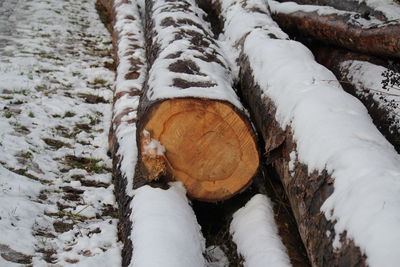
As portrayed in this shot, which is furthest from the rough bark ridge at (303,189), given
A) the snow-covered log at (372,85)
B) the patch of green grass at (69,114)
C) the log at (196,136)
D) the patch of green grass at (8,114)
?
the patch of green grass at (8,114)

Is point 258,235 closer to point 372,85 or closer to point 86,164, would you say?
point 372,85

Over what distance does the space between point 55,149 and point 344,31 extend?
290cm

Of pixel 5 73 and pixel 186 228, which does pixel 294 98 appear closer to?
pixel 186 228

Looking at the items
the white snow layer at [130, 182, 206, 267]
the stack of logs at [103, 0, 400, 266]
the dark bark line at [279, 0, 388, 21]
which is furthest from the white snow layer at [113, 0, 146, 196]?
the dark bark line at [279, 0, 388, 21]

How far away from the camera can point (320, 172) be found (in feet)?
7.26

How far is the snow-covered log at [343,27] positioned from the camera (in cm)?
332

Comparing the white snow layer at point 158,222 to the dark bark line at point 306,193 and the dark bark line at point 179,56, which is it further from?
the dark bark line at point 306,193

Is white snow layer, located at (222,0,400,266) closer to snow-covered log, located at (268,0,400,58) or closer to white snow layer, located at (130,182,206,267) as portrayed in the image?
snow-covered log, located at (268,0,400,58)

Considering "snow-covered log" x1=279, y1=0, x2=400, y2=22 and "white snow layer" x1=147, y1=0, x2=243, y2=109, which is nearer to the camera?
"white snow layer" x1=147, y1=0, x2=243, y2=109

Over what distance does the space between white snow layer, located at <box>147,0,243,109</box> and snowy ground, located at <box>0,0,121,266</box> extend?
3.58 feet

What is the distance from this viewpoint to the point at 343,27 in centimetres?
384

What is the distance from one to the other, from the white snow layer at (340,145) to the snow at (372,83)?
0.55 metres

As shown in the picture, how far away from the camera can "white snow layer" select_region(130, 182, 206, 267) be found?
2.27 m

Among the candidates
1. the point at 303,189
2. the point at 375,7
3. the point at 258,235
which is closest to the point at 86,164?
the point at 258,235
